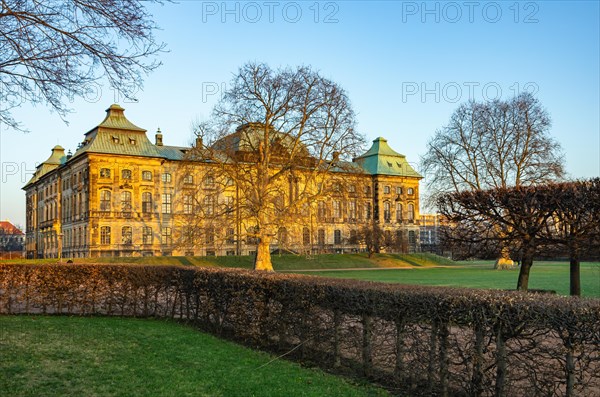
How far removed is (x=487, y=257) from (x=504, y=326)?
53.4 feet

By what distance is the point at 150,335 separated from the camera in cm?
1223

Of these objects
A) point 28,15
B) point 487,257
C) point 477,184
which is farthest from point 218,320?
point 477,184

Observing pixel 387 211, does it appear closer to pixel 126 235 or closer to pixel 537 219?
pixel 126 235

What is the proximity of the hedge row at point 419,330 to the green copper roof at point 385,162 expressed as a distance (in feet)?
215

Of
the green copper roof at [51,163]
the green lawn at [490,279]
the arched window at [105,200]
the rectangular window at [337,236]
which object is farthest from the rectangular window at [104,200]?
the rectangular window at [337,236]

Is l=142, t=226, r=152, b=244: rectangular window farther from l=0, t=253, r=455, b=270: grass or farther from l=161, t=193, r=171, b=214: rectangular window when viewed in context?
l=0, t=253, r=455, b=270: grass

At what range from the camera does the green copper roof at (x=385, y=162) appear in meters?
77.6

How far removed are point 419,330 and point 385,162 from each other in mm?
72335

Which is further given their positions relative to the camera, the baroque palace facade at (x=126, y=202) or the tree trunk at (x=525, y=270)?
the baroque palace facade at (x=126, y=202)

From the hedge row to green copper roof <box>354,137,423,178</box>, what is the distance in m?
65.5

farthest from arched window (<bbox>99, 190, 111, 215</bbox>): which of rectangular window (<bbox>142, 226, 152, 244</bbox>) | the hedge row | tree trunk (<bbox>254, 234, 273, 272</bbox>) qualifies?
the hedge row

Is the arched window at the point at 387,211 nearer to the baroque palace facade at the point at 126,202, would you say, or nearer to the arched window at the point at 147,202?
the baroque palace facade at the point at 126,202

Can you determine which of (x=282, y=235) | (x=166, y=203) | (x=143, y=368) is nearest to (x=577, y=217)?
(x=143, y=368)

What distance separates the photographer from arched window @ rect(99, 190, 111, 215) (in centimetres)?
5853
